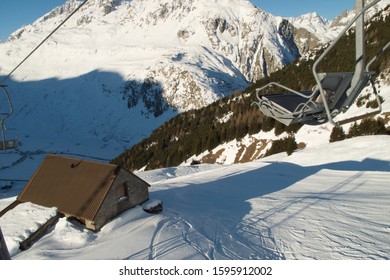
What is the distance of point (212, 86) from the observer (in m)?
136

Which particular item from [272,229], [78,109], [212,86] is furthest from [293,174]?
[78,109]

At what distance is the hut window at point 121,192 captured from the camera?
1709cm

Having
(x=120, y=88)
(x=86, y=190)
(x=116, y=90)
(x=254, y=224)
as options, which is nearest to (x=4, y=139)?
(x=86, y=190)

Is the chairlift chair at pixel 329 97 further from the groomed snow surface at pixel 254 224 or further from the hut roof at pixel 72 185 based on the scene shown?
the hut roof at pixel 72 185

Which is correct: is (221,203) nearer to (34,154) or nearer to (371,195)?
(371,195)

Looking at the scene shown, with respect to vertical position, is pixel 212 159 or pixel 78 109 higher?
pixel 78 109

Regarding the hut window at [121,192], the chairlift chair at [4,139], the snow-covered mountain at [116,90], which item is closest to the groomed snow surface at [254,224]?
the hut window at [121,192]

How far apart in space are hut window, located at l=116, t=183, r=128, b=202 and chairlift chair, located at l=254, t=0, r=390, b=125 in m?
12.6

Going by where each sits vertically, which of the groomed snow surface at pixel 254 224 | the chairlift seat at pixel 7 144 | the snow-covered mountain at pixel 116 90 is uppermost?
the snow-covered mountain at pixel 116 90

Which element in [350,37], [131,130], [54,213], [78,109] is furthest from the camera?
[78,109]

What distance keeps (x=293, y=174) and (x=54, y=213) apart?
1790 centimetres

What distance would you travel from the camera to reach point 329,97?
5379 mm

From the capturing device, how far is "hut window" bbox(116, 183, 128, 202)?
17.1 meters

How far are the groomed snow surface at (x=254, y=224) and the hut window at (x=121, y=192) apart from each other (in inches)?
39.5
